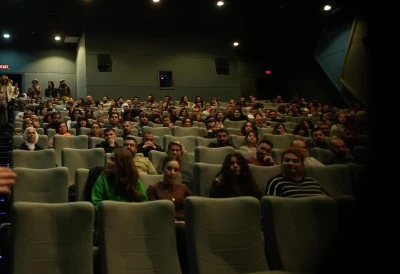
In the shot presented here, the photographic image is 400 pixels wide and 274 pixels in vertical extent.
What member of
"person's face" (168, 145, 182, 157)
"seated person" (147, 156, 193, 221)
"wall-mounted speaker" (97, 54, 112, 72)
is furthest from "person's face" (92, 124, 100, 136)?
"wall-mounted speaker" (97, 54, 112, 72)

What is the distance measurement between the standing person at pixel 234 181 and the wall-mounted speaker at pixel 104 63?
9422 millimetres

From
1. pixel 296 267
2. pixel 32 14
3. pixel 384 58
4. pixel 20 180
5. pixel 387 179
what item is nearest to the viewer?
pixel 387 179

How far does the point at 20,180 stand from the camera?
322 centimetres

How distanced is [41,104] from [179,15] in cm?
484

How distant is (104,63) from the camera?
12180 mm

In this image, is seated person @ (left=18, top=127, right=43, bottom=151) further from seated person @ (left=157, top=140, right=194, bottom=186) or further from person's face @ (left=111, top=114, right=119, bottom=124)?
person's face @ (left=111, top=114, right=119, bottom=124)

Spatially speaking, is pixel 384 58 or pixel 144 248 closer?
pixel 384 58

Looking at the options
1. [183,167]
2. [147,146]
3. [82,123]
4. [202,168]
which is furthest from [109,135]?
[202,168]

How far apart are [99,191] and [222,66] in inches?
410

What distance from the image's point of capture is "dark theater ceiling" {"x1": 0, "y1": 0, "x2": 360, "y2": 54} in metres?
11.2

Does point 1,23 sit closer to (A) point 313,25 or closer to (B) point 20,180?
(A) point 313,25

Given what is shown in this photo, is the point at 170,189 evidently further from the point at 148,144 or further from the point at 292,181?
the point at 148,144

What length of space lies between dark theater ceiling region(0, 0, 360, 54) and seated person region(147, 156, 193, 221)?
8.39 metres

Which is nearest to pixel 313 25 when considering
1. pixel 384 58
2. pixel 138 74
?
Answer: pixel 138 74
